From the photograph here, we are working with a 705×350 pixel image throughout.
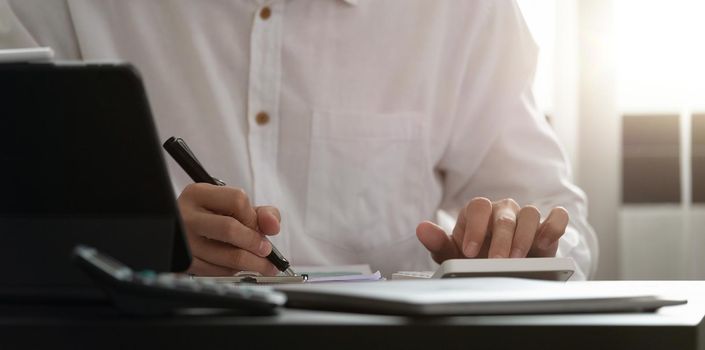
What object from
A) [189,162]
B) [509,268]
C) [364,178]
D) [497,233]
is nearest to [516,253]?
[497,233]

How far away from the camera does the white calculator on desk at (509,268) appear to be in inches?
32.5

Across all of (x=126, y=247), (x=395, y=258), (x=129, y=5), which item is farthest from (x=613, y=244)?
(x=126, y=247)

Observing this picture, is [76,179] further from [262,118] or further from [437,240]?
[262,118]

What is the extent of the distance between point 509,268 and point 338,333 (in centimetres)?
39

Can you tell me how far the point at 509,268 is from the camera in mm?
840

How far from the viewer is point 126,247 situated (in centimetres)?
58

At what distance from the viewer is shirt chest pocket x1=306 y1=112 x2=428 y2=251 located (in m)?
1.50

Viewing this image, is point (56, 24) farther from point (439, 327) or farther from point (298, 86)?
point (439, 327)

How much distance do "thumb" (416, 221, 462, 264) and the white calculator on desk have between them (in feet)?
0.76

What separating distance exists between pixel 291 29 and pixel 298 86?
0.09 m

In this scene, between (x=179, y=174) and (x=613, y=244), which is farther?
(x=613, y=244)

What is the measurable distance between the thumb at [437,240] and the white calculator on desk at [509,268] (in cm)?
23

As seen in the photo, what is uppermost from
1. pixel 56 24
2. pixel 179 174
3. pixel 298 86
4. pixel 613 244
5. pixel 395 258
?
pixel 56 24

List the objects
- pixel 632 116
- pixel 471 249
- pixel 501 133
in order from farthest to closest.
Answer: pixel 632 116
pixel 501 133
pixel 471 249
